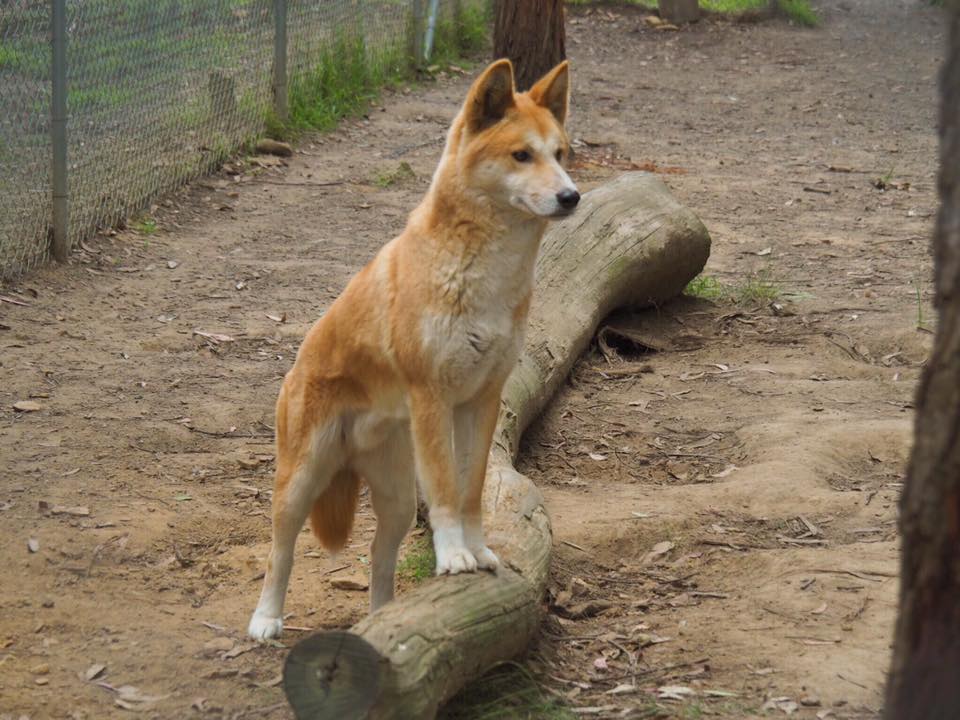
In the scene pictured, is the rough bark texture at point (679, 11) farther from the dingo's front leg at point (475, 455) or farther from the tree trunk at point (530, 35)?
the dingo's front leg at point (475, 455)

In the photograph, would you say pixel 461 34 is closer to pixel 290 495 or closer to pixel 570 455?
pixel 570 455

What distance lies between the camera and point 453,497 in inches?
162

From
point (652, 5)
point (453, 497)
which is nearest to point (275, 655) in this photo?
point (453, 497)

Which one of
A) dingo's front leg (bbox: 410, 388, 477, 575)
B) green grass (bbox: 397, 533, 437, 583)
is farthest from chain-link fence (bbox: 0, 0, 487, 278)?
dingo's front leg (bbox: 410, 388, 477, 575)

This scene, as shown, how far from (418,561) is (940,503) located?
10.2 feet

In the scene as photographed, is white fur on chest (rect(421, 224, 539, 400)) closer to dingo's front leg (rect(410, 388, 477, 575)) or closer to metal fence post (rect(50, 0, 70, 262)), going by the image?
dingo's front leg (rect(410, 388, 477, 575))

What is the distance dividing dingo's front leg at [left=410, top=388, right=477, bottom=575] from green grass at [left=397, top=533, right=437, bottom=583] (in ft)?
2.81

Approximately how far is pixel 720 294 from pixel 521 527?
4.19 metres

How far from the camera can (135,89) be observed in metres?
9.30

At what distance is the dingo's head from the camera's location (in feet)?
13.7

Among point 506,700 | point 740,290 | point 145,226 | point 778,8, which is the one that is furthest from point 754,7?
point 506,700

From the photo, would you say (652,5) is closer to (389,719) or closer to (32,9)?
(32,9)

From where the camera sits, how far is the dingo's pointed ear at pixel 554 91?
459 cm

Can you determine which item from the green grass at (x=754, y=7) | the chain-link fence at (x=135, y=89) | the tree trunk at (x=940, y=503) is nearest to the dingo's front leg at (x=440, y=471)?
the tree trunk at (x=940, y=503)
